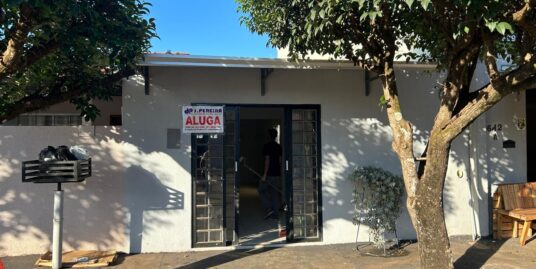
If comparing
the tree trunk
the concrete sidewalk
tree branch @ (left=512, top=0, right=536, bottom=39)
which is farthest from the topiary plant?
tree branch @ (left=512, top=0, right=536, bottom=39)

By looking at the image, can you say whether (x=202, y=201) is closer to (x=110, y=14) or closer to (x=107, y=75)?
(x=107, y=75)

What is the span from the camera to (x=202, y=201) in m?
6.60

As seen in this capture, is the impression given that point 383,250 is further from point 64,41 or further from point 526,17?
point 64,41

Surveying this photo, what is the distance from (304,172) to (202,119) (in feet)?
5.90

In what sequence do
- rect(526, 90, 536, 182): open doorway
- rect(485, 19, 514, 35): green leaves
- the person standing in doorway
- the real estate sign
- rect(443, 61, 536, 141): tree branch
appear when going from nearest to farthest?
rect(485, 19, 514, 35): green leaves < rect(443, 61, 536, 141): tree branch < the real estate sign < rect(526, 90, 536, 182): open doorway < the person standing in doorway

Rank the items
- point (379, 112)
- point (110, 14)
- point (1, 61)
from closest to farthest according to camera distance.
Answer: point (1, 61) < point (110, 14) < point (379, 112)

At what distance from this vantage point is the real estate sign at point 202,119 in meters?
6.35

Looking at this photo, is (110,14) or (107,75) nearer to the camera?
(110,14)

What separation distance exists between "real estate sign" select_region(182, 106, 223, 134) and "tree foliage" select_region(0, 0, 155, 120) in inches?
48.3

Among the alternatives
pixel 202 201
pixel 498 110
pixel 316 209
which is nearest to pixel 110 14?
pixel 202 201

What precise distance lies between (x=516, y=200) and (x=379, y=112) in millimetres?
2604

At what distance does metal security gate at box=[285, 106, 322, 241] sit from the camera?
6.84 m

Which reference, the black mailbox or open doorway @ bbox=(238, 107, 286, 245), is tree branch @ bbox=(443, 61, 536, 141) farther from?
the black mailbox

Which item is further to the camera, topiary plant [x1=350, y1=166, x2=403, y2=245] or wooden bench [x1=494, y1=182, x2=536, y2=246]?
wooden bench [x1=494, y1=182, x2=536, y2=246]
